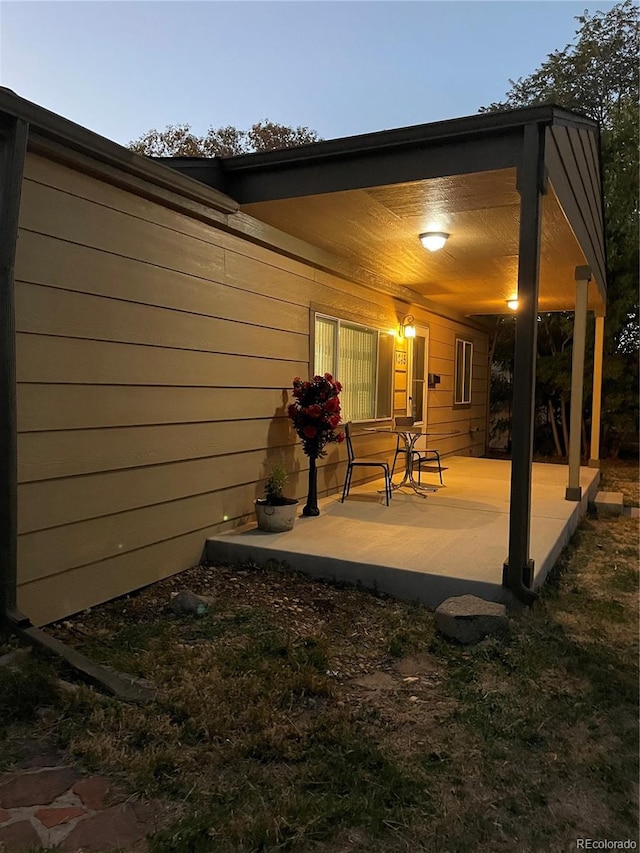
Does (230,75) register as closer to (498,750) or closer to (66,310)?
(66,310)

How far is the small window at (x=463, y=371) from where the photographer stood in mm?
9836

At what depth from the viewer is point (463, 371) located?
10133 millimetres

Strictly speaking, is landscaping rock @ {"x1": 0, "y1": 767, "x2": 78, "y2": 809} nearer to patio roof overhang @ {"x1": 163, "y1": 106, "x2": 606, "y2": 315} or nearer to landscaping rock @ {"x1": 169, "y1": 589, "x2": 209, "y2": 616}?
landscaping rock @ {"x1": 169, "y1": 589, "x2": 209, "y2": 616}

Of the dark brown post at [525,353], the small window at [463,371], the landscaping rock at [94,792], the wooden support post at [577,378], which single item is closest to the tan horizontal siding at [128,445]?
the landscaping rock at [94,792]

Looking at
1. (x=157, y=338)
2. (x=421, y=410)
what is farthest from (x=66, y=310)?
(x=421, y=410)

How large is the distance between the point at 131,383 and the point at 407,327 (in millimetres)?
4749

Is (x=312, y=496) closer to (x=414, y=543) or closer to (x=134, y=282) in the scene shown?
(x=414, y=543)

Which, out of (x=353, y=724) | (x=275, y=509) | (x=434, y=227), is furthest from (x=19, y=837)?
(x=434, y=227)

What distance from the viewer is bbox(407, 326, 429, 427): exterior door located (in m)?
7.83

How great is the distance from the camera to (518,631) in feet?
9.64

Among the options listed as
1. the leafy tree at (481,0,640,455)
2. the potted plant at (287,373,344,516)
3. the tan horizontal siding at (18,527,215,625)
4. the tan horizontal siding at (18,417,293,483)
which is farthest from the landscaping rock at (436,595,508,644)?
the leafy tree at (481,0,640,455)

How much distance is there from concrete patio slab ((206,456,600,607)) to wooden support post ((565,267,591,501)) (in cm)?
21

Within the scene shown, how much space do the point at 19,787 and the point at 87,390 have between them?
1852mm

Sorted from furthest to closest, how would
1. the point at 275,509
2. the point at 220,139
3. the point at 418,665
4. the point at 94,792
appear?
the point at 220,139, the point at 275,509, the point at 418,665, the point at 94,792
